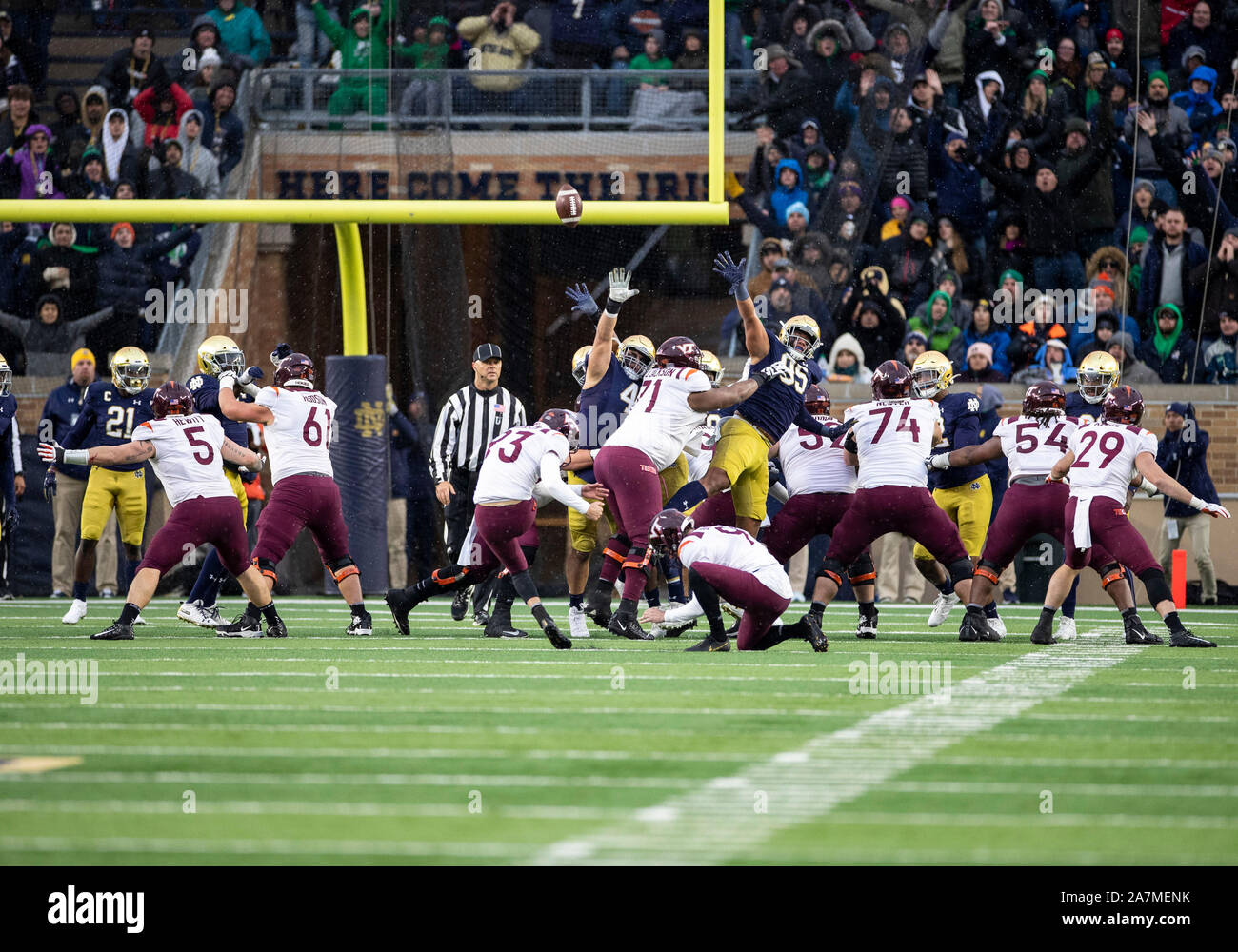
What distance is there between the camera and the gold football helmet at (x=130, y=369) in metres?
11.9

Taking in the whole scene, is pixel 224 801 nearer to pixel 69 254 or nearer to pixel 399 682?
pixel 399 682

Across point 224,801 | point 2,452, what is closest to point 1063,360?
point 2,452

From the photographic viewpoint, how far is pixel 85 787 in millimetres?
4816

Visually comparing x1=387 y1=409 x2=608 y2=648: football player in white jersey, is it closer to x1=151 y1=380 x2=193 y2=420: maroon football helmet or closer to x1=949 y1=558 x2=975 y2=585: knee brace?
x1=151 y1=380 x2=193 y2=420: maroon football helmet

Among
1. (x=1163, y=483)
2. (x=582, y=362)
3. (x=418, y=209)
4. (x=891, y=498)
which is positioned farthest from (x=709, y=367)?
(x=418, y=209)

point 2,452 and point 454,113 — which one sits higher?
point 454,113

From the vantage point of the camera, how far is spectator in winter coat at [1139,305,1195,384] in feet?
50.3

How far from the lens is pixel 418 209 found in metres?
13.5

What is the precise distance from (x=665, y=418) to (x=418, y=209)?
4.44 meters

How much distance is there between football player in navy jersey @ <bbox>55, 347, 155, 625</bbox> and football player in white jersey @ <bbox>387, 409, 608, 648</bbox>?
10.2 feet

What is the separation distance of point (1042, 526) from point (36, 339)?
964cm

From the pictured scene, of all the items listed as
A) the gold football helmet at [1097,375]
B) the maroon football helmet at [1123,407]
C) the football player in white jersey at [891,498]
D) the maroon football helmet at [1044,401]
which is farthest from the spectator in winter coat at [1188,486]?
the football player in white jersey at [891,498]

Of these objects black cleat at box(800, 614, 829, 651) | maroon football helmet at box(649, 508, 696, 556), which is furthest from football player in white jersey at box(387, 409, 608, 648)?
black cleat at box(800, 614, 829, 651)

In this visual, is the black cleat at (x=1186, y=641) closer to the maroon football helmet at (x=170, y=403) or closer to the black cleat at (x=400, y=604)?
the black cleat at (x=400, y=604)
